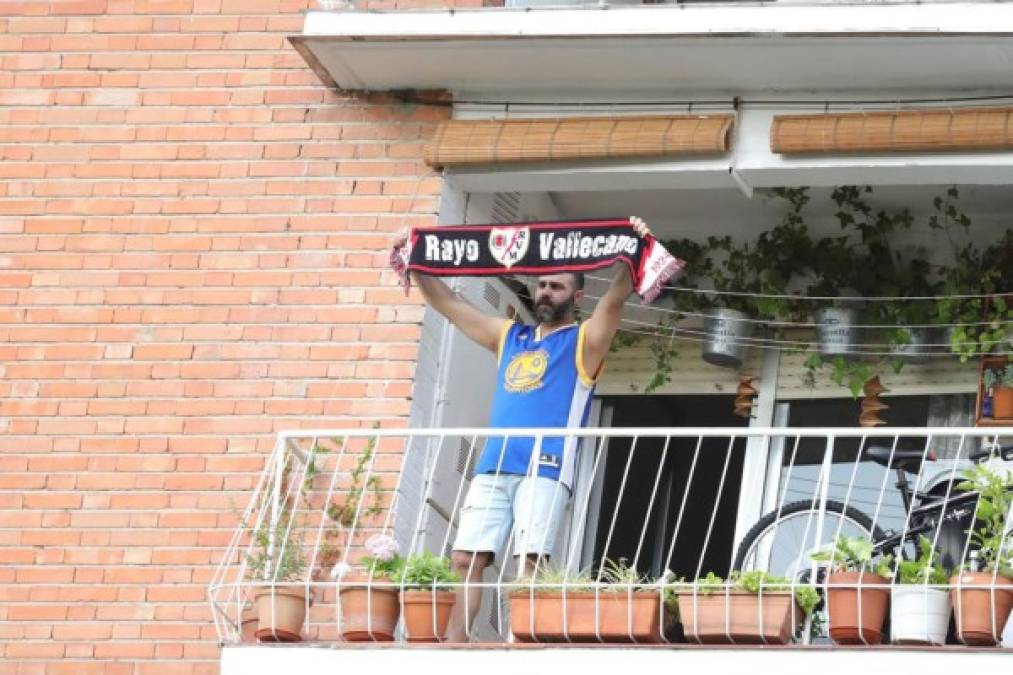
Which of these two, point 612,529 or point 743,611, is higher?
point 612,529

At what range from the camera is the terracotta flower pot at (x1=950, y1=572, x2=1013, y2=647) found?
33.0 ft

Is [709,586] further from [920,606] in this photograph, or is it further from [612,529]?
[612,529]

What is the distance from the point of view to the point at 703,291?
13.3 meters

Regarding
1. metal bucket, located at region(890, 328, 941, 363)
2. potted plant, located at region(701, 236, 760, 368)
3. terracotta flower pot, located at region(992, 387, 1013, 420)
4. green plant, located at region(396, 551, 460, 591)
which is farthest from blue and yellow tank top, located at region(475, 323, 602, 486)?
terracotta flower pot, located at region(992, 387, 1013, 420)

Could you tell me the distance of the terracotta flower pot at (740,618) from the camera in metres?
10.3

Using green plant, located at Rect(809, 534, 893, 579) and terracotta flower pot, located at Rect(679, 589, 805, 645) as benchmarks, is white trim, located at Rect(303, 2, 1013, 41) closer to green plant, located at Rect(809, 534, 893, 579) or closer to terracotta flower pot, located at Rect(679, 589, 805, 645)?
green plant, located at Rect(809, 534, 893, 579)

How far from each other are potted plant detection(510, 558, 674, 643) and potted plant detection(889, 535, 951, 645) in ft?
3.24

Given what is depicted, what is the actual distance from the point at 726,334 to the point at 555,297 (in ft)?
6.49

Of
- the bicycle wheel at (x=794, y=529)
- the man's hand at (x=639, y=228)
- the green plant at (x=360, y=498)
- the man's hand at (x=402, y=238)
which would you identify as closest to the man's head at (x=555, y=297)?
the man's hand at (x=639, y=228)

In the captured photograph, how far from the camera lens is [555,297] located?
1148 cm

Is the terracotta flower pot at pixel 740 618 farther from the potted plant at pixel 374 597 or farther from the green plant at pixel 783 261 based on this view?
the green plant at pixel 783 261

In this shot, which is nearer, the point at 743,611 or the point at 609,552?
the point at 743,611

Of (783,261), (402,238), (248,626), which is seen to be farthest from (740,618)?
(783,261)

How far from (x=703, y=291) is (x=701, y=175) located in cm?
134
